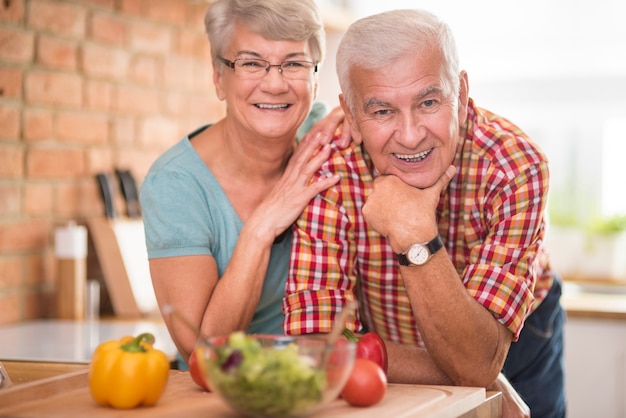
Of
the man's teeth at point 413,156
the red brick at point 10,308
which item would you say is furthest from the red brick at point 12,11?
the man's teeth at point 413,156

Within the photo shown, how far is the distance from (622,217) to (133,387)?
2872 millimetres

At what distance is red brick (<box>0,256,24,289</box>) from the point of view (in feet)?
9.37

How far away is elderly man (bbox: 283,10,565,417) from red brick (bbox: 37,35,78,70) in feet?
4.13

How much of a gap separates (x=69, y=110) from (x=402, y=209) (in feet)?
5.07

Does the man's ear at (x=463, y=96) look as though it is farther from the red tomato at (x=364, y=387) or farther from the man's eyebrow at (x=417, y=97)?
the red tomato at (x=364, y=387)

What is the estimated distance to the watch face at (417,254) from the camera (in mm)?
1862

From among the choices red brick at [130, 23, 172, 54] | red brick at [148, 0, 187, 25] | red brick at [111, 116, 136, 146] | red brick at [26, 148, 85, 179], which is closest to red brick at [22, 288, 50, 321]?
red brick at [26, 148, 85, 179]

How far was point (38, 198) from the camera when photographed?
2994 millimetres

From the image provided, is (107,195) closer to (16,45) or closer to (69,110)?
(69,110)

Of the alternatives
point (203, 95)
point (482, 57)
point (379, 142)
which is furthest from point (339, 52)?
point (482, 57)

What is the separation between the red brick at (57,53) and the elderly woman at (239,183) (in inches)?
37.0

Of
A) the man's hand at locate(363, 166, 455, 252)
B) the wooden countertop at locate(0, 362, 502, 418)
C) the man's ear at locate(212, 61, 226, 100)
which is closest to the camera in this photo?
the wooden countertop at locate(0, 362, 502, 418)

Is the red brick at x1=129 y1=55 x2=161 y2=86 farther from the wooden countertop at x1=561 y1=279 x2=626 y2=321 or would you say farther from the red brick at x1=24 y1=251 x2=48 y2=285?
the wooden countertop at x1=561 y1=279 x2=626 y2=321

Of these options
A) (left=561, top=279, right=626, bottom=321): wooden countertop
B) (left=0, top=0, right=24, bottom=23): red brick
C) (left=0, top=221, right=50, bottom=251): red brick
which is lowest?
(left=561, top=279, right=626, bottom=321): wooden countertop
